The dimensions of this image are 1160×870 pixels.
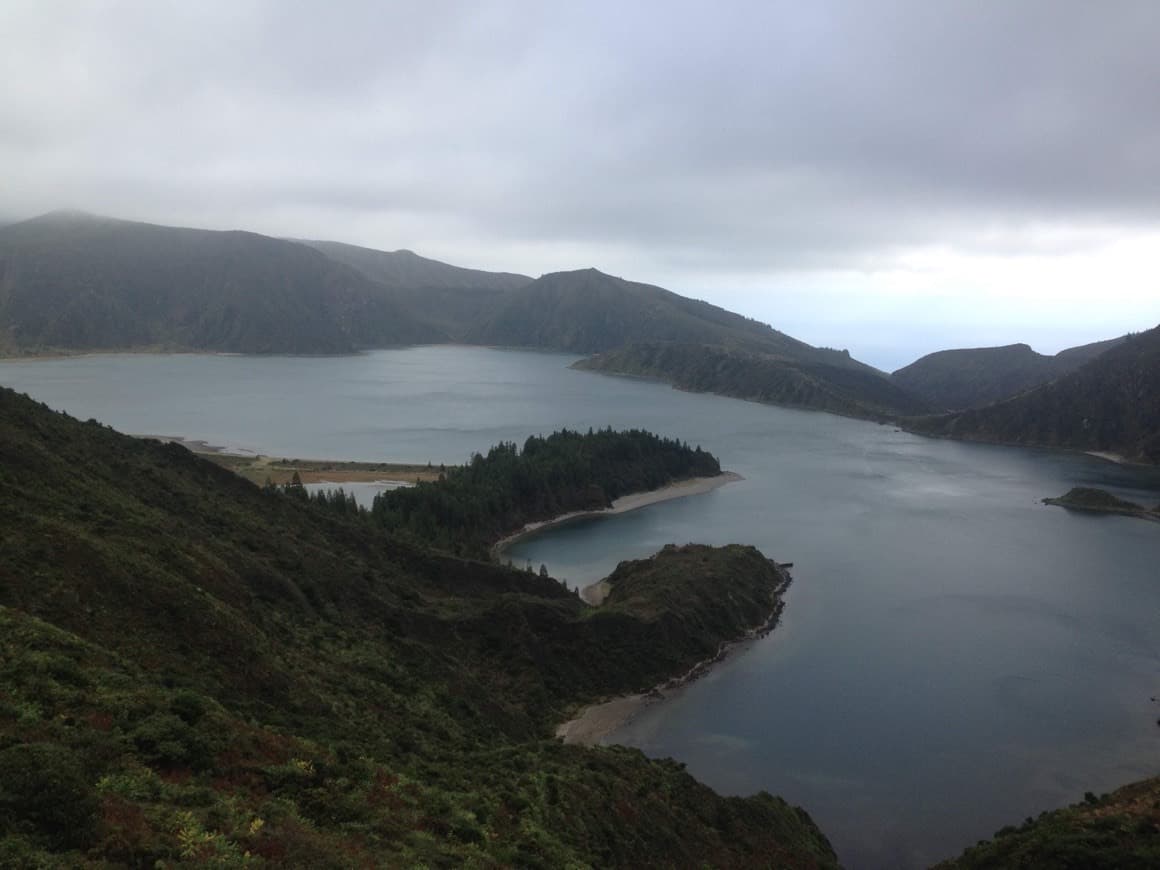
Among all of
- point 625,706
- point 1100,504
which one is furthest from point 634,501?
point 1100,504

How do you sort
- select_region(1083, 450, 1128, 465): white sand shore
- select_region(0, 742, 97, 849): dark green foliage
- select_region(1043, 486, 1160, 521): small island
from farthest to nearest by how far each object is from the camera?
1. select_region(1083, 450, 1128, 465): white sand shore
2. select_region(1043, 486, 1160, 521): small island
3. select_region(0, 742, 97, 849): dark green foliage

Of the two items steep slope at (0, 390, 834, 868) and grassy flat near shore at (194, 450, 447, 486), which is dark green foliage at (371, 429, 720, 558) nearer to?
grassy flat near shore at (194, 450, 447, 486)

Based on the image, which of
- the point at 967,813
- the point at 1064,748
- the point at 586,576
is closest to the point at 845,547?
the point at 586,576

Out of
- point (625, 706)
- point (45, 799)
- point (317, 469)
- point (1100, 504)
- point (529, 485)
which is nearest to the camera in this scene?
point (45, 799)

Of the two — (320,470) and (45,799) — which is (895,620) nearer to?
(45,799)

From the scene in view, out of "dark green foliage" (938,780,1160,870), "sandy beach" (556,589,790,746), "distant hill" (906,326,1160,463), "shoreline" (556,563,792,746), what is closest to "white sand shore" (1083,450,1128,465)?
"distant hill" (906,326,1160,463)

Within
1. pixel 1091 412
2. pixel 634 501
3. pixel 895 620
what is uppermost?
pixel 1091 412
